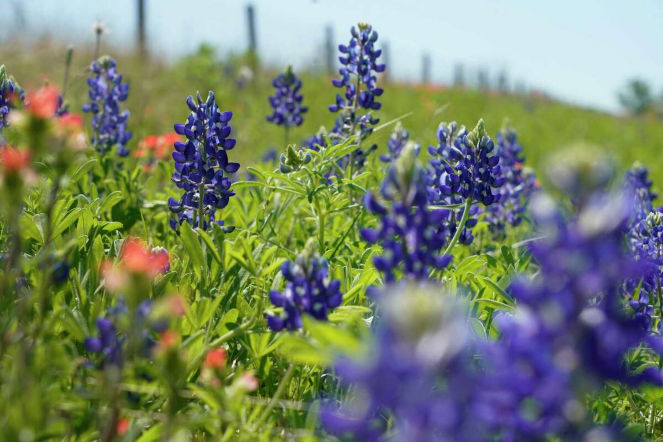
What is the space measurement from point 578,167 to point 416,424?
0.50 m

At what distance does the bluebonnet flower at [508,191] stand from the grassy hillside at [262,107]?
1.31 meters

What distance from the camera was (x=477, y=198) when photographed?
2744 mm

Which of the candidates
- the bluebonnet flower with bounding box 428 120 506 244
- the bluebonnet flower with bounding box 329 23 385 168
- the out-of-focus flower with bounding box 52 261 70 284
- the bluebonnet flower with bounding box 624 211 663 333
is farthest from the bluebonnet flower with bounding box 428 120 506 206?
the out-of-focus flower with bounding box 52 261 70 284

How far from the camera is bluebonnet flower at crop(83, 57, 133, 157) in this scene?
434cm

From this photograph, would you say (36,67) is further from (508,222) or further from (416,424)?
(416,424)

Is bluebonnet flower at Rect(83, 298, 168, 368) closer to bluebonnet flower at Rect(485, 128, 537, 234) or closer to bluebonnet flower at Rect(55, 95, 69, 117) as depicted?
bluebonnet flower at Rect(55, 95, 69, 117)

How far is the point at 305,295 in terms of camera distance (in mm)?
1734

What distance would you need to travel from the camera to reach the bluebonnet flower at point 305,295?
5.64ft

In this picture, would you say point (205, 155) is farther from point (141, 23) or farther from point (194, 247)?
point (141, 23)

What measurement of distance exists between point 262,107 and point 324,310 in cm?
1022

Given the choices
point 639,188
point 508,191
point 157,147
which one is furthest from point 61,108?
point 639,188

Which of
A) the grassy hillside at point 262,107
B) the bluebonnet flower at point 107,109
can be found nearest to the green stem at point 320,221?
the bluebonnet flower at point 107,109

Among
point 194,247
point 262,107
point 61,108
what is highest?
point 61,108

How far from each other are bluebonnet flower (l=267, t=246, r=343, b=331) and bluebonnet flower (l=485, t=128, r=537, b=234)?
103 inches
